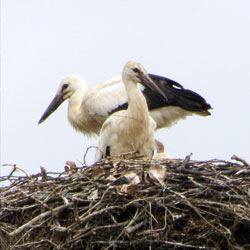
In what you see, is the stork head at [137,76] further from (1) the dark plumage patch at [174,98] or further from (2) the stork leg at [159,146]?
(1) the dark plumage patch at [174,98]

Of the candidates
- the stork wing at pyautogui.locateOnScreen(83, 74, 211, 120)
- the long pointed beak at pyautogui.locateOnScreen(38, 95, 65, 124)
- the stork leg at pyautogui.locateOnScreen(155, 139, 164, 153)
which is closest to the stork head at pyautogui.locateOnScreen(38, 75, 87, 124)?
the long pointed beak at pyautogui.locateOnScreen(38, 95, 65, 124)

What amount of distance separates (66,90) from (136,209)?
4.11 m

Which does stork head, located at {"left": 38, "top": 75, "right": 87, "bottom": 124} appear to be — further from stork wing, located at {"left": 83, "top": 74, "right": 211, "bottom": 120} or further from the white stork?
stork wing, located at {"left": 83, "top": 74, "right": 211, "bottom": 120}

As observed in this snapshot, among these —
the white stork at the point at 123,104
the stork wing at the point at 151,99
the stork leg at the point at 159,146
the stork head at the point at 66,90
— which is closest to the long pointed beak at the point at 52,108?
the stork head at the point at 66,90

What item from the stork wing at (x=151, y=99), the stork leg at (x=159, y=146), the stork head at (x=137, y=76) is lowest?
the stork leg at (x=159, y=146)

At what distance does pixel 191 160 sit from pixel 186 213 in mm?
608

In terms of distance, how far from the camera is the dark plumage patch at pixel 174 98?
34.4 ft

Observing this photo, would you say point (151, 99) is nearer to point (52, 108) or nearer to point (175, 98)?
point (175, 98)

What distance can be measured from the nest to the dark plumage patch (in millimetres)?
2912

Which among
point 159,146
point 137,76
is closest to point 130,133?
point 159,146

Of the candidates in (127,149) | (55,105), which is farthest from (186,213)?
(55,105)

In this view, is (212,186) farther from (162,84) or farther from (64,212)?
(162,84)

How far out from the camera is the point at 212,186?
23.9 ft

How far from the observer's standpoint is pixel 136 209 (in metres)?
7.13
